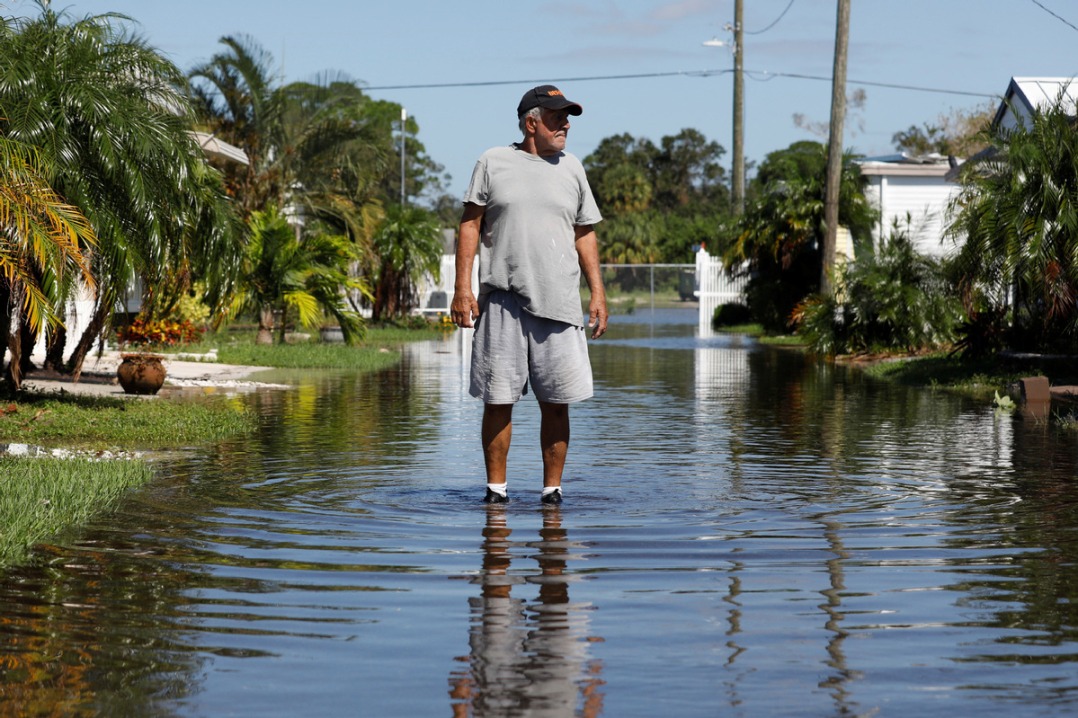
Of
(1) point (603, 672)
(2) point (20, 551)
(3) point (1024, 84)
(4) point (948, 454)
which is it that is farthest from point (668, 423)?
(3) point (1024, 84)

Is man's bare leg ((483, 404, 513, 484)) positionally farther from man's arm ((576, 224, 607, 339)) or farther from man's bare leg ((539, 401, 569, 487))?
man's arm ((576, 224, 607, 339))

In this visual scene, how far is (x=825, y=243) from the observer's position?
1227 inches

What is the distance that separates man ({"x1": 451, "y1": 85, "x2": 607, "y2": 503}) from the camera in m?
7.91

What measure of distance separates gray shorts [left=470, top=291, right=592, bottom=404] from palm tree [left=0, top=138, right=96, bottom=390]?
3065 mm

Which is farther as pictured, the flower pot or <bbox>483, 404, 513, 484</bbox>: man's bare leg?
the flower pot

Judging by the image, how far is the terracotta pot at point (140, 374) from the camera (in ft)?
50.7

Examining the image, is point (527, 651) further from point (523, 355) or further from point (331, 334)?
point (331, 334)

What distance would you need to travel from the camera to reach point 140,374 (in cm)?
1547

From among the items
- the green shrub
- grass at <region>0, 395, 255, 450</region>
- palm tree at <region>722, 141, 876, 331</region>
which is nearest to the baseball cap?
grass at <region>0, 395, 255, 450</region>

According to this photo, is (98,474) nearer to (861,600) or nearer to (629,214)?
(861,600)

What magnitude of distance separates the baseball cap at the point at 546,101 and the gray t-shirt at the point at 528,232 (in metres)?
0.25

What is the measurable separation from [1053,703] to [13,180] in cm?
751

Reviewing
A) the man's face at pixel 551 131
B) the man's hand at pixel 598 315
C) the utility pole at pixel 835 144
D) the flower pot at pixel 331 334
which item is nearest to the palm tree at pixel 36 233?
the man's face at pixel 551 131

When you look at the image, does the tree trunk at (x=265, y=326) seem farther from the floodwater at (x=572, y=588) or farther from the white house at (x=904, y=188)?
the white house at (x=904, y=188)
